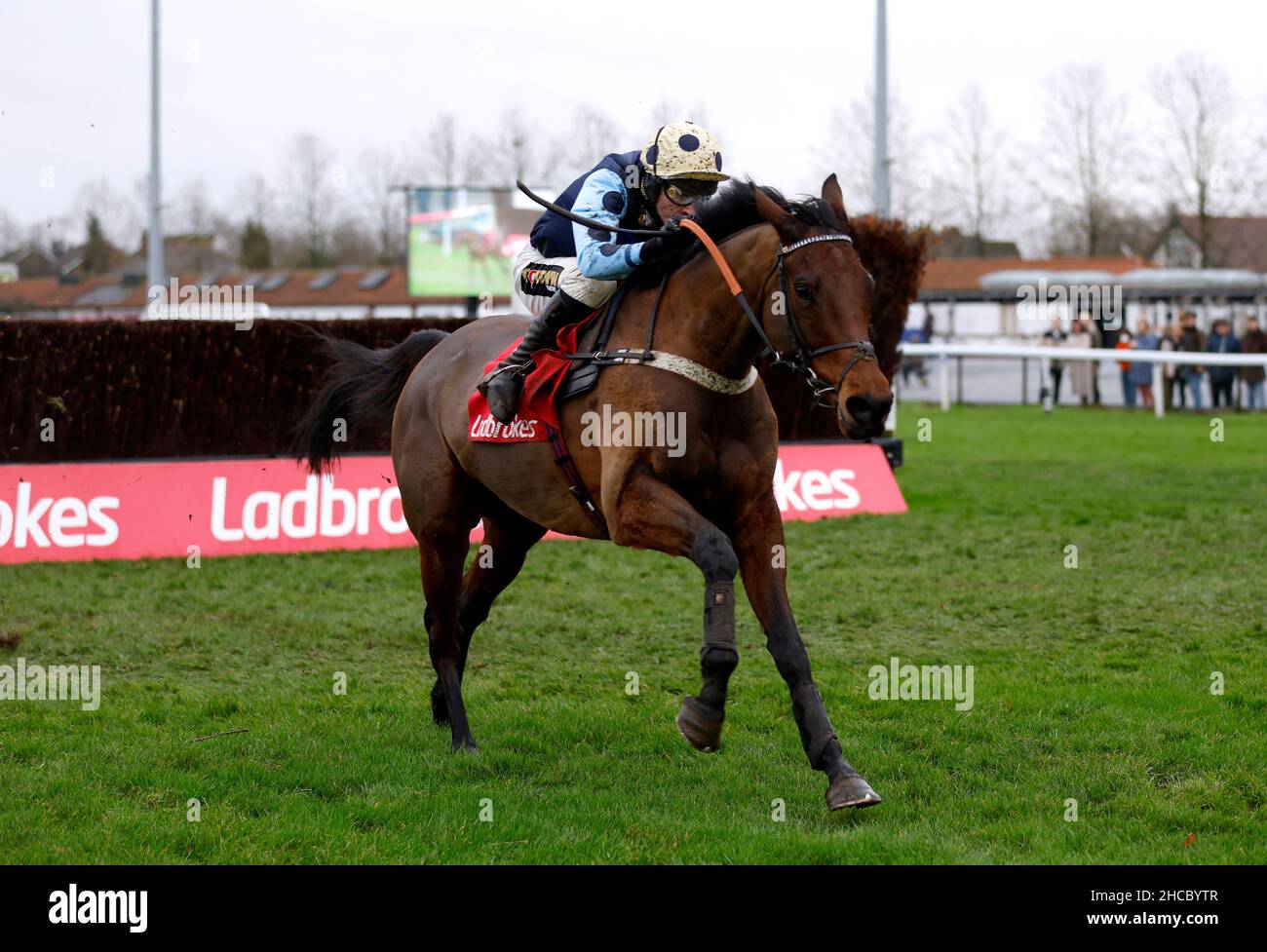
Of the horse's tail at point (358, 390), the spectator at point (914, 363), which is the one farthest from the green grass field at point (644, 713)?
the spectator at point (914, 363)

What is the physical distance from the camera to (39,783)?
5.32m

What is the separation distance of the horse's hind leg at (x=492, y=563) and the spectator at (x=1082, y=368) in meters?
20.7

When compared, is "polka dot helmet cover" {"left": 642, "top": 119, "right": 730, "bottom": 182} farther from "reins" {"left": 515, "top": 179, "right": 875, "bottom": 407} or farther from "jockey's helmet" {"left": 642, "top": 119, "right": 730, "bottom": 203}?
"reins" {"left": 515, "top": 179, "right": 875, "bottom": 407}

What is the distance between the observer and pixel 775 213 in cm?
503

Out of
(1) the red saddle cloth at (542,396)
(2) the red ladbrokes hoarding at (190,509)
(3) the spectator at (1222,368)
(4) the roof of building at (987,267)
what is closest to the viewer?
(1) the red saddle cloth at (542,396)

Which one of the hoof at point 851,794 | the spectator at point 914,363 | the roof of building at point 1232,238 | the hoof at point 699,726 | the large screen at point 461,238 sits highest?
the roof of building at point 1232,238

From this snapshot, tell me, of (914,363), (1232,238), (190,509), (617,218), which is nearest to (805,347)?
(617,218)

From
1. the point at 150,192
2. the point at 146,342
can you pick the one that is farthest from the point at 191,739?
the point at 150,192

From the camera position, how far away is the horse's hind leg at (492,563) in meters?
6.51

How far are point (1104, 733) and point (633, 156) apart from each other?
3108 millimetres

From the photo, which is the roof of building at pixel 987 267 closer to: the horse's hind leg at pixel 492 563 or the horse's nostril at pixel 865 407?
the horse's hind leg at pixel 492 563

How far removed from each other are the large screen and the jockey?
3035 cm

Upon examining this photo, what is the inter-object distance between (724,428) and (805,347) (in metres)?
0.54
